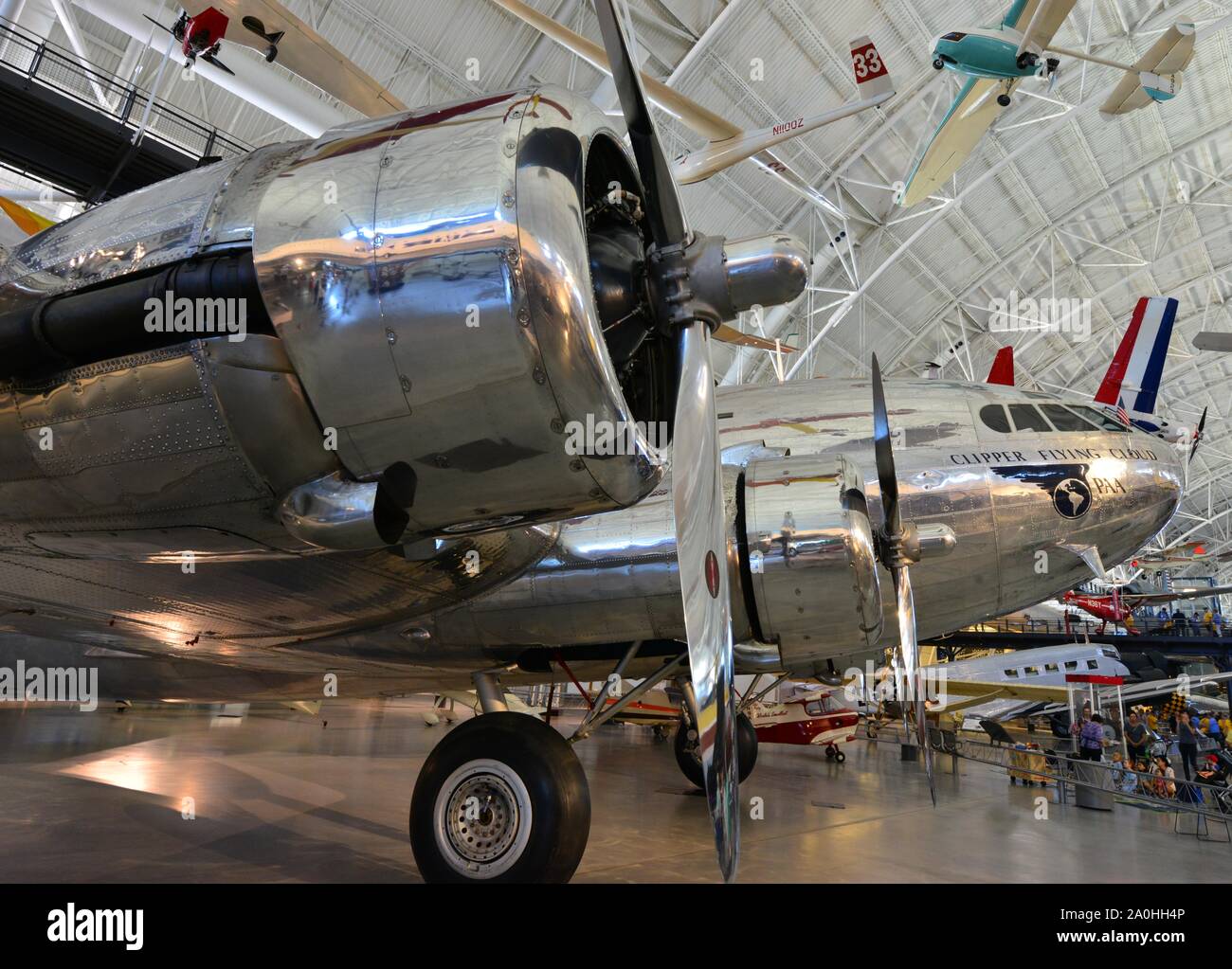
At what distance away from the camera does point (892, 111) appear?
21.9 m

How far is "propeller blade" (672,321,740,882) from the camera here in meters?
2.58

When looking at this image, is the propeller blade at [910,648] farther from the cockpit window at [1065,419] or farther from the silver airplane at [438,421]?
the cockpit window at [1065,419]

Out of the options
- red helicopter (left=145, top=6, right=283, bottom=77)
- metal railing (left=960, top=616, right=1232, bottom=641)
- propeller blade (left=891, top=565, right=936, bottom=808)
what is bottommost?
metal railing (left=960, top=616, right=1232, bottom=641)

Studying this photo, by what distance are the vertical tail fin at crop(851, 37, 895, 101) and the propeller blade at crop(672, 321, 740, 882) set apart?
45.7ft

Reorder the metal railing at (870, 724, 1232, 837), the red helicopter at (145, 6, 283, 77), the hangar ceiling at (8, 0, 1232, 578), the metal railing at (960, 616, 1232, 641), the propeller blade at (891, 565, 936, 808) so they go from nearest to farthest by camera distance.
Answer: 1. the propeller blade at (891, 565, 936, 808)
2. the metal railing at (870, 724, 1232, 837)
3. the red helicopter at (145, 6, 283, 77)
4. the hangar ceiling at (8, 0, 1232, 578)
5. the metal railing at (960, 616, 1232, 641)

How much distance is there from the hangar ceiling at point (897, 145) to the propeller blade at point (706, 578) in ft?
40.5

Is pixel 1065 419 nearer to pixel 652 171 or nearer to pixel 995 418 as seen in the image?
pixel 995 418

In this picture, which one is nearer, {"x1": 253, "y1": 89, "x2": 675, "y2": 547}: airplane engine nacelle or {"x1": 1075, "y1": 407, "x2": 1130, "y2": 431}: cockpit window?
{"x1": 253, "y1": 89, "x2": 675, "y2": 547}: airplane engine nacelle

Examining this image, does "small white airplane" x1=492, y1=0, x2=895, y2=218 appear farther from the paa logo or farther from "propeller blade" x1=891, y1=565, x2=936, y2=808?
"propeller blade" x1=891, y1=565, x2=936, y2=808

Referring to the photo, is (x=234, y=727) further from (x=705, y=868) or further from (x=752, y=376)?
(x=752, y=376)

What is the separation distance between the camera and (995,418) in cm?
668

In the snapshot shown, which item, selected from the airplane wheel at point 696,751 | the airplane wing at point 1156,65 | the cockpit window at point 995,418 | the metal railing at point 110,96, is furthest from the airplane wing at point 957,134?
the metal railing at point 110,96

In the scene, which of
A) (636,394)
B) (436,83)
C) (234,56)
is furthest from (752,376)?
(636,394)

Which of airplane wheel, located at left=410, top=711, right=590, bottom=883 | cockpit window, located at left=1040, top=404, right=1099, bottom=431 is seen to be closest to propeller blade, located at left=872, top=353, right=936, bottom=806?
cockpit window, located at left=1040, top=404, right=1099, bottom=431
